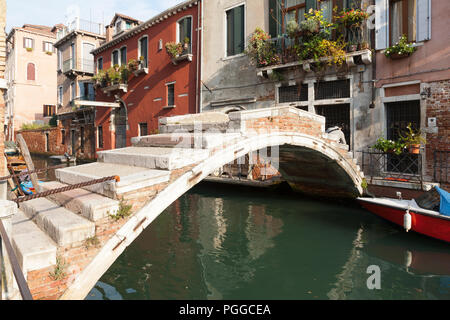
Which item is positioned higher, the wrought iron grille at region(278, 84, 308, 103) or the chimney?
the chimney

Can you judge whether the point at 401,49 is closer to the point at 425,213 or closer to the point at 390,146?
the point at 390,146

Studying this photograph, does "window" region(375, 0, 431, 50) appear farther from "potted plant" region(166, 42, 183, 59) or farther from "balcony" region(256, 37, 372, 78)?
"potted plant" region(166, 42, 183, 59)

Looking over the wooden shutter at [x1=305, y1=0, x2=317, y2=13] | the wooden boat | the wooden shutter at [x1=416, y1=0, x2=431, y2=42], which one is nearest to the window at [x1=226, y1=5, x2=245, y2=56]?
the wooden shutter at [x1=305, y1=0, x2=317, y2=13]

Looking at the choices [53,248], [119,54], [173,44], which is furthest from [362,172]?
[119,54]

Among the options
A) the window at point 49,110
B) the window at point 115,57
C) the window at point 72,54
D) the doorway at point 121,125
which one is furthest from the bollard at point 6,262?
the window at point 49,110

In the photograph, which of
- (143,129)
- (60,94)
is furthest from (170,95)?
(60,94)

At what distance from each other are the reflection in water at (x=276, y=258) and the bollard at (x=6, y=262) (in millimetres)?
1416

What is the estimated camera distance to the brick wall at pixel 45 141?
2050 cm

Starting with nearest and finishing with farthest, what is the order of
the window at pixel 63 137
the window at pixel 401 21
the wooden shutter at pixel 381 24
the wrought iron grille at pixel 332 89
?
the window at pixel 401 21, the wooden shutter at pixel 381 24, the wrought iron grille at pixel 332 89, the window at pixel 63 137

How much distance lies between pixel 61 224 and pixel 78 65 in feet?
59.2

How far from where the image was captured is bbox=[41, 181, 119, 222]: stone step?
9.00 ft

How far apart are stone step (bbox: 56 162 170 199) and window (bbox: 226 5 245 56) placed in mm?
6961

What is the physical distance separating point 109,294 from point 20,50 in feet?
86.1

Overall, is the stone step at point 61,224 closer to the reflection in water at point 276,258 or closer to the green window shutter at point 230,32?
the reflection in water at point 276,258
